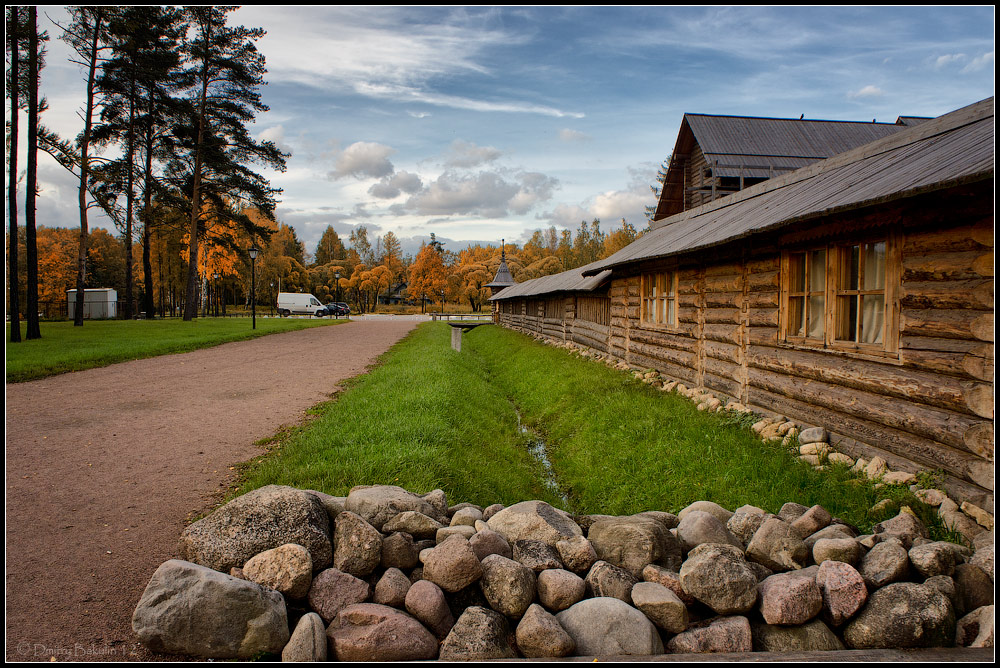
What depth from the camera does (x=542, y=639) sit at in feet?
9.50

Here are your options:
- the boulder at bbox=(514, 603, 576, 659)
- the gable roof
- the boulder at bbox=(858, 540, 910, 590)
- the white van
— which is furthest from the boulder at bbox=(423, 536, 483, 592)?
the white van

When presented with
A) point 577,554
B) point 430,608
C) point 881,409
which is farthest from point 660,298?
point 430,608

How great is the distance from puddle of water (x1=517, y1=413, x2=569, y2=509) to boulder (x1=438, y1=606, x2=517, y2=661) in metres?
3.54

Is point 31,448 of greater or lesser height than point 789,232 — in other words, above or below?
below

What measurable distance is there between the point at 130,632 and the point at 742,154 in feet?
73.1

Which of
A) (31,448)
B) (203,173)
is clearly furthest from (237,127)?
(31,448)

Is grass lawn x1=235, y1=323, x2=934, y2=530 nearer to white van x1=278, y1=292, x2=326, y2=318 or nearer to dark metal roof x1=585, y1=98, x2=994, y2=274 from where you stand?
dark metal roof x1=585, y1=98, x2=994, y2=274

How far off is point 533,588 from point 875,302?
14.9 ft

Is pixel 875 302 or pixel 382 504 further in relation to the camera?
pixel 875 302

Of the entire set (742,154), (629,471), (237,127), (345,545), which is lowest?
(629,471)

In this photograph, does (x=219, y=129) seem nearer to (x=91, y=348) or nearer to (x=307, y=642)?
(x=91, y=348)

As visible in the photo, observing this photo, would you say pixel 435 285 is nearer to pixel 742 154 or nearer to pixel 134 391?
pixel 742 154

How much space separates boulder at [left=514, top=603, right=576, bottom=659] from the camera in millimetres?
2877

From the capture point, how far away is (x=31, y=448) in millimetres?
6074
